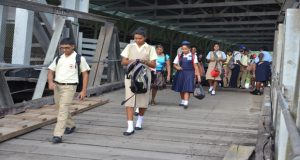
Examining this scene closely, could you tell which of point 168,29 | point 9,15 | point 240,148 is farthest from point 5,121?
point 168,29

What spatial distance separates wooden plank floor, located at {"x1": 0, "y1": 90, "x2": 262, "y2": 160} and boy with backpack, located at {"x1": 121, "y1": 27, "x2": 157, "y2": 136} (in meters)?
0.38

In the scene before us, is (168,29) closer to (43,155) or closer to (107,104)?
(107,104)

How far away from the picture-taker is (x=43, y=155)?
4949 millimetres

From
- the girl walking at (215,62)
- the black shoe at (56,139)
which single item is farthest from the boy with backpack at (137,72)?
the girl walking at (215,62)

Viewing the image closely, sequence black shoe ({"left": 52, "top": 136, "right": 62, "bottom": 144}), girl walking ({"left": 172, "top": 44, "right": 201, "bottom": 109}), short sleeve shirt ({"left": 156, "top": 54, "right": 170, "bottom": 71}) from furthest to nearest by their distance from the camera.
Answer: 1. short sleeve shirt ({"left": 156, "top": 54, "right": 170, "bottom": 71})
2. girl walking ({"left": 172, "top": 44, "right": 201, "bottom": 109})
3. black shoe ({"left": 52, "top": 136, "right": 62, "bottom": 144})

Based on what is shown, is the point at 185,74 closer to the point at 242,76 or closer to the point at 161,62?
the point at 161,62

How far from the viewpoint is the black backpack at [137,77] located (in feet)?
20.3

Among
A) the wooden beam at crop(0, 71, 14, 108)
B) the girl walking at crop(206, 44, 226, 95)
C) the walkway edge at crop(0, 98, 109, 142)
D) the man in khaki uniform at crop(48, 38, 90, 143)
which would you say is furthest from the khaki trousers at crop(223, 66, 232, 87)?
the man in khaki uniform at crop(48, 38, 90, 143)

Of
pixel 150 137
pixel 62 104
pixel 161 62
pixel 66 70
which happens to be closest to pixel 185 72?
pixel 161 62

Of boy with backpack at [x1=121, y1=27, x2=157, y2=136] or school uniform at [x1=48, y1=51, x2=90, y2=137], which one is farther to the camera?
boy with backpack at [x1=121, y1=27, x2=157, y2=136]

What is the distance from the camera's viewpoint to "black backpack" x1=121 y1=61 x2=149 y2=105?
6.18 metres

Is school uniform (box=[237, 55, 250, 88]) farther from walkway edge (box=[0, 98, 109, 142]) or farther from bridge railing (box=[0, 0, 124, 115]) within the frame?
walkway edge (box=[0, 98, 109, 142])

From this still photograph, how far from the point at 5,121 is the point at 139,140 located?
1.93 meters

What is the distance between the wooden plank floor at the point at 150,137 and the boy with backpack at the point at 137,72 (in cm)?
38
